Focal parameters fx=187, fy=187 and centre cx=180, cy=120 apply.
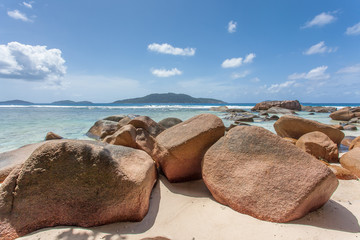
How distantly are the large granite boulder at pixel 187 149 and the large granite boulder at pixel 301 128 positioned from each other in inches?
205

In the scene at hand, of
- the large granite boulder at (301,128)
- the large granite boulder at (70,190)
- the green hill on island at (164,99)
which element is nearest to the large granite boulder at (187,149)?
the large granite boulder at (70,190)

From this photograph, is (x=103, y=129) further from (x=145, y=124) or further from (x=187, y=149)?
(x=187, y=149)

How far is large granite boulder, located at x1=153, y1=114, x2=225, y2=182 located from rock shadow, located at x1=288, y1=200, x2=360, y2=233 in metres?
1.61

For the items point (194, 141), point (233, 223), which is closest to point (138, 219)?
point (233, 223)

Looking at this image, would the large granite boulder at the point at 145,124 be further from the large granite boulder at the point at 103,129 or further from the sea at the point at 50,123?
the sea at the point at 50,123

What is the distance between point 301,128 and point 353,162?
2.88 meters

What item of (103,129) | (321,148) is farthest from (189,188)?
(103,129)

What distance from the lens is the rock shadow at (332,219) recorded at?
221 centimetres

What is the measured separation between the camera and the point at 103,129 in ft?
28.3

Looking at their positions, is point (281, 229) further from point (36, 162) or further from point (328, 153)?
point (328, 153)

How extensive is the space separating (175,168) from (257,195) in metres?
1.40

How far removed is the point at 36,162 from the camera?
91.7 inches

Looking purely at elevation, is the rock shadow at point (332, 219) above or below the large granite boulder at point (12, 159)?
below

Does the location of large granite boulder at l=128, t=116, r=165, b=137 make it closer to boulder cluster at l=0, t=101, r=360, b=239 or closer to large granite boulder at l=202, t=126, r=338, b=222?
boulder cluster at l=0, t=101, r=360, b=239
